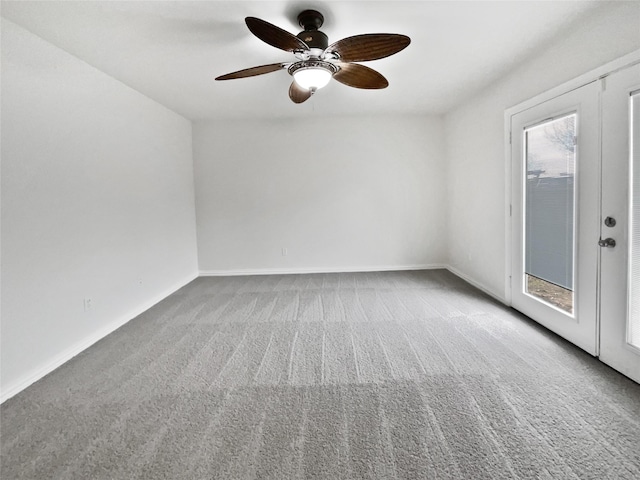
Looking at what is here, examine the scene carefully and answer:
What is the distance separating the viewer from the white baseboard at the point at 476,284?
11.7ft

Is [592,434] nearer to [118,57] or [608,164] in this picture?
[608,164]

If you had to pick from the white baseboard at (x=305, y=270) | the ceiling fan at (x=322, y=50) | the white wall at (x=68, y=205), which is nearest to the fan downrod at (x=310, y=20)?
the ceiling fan at (x=322, y=50)

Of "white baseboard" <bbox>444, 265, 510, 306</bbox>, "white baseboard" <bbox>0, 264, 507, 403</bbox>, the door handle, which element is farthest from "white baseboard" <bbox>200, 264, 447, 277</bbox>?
the door handle

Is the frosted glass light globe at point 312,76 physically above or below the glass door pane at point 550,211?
above

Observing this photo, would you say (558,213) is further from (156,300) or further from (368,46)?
(156,300)

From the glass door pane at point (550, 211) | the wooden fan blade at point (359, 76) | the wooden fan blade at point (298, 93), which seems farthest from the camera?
the wooden fan blade at point (298, 93)

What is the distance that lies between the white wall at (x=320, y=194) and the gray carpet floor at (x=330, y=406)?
6.95 ft

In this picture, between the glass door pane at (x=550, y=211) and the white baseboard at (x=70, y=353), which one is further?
the glass door pane at (x=550, y=211)

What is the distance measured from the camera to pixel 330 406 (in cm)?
181

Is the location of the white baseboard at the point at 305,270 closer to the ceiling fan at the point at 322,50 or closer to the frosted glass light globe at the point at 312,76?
the ceiling fan at the point at 322,50

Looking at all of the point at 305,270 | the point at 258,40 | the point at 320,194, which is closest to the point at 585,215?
the point at 258,40

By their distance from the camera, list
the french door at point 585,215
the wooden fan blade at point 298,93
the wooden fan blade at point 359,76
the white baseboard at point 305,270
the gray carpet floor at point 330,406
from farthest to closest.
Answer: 1. the white baseboard at point 305,270
2. the wooden fan blade at point 298,93
3. the wooden fan blade at point 359,76
4. the french door at point 585,215
5. the gray carpet floor at point 330,406

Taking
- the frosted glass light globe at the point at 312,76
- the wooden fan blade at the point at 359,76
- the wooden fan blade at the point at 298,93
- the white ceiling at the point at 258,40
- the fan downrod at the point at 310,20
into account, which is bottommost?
the frosted glass light globe at the point at 312,76

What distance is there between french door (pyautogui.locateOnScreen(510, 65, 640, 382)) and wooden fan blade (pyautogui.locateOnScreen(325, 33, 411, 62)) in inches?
57.7
